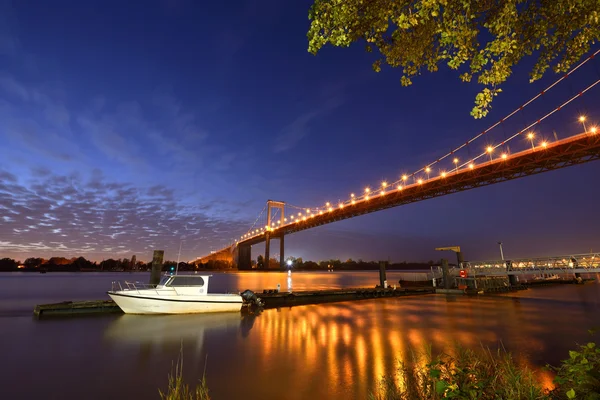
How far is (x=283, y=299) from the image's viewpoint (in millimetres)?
24078

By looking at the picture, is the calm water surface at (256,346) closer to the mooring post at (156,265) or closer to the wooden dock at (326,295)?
the wooden dock at (326,295)

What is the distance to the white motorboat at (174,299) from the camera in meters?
17.1

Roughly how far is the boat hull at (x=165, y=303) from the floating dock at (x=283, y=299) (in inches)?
61.1

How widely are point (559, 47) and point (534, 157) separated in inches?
1373

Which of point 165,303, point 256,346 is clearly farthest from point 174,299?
point 256,346

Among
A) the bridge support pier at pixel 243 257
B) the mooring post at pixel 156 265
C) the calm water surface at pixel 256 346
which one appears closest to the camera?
the calm water surface at pixel 256 346

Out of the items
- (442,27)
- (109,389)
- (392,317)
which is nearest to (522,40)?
(442,27)

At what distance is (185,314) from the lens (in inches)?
700

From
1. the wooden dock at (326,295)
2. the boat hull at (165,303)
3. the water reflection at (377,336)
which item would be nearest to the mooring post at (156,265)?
the boat hull at (165,303)

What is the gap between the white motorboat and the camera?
674 inches

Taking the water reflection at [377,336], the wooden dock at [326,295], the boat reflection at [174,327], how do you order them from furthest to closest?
1. the wooden dock at [326,295]
2. the boat reflection at [174,327]
3. the water reflection at [377,336]

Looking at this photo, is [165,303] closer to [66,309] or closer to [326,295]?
[66,309]

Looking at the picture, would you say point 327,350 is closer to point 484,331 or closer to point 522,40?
point 484,331

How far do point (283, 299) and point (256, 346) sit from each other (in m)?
12.3
